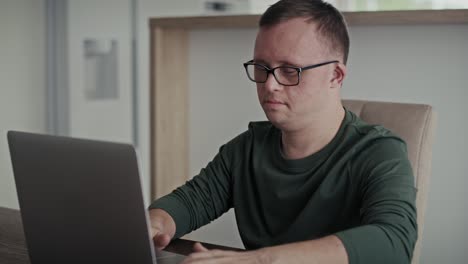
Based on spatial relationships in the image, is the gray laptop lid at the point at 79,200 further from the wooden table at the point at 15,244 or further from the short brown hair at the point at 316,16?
the short brown hair at the point at 316,16

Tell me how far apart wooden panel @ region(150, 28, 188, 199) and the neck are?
1801 millimetres

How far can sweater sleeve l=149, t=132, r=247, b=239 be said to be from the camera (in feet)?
5.39

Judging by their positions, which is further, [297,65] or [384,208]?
[297,65]

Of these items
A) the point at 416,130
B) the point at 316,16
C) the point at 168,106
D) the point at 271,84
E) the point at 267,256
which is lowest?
the point at 168,106

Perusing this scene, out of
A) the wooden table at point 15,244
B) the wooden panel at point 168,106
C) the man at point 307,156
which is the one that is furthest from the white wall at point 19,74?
the man at point 307,156

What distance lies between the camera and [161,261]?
4.41ft

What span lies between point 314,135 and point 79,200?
1.88 ft

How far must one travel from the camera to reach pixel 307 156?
1.57 metres

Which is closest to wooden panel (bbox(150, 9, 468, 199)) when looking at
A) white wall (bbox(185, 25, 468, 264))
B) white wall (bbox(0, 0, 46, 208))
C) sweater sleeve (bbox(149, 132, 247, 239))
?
white wall (bbox(185, 25, 468, 264))

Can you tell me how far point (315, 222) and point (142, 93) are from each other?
3.22 meters

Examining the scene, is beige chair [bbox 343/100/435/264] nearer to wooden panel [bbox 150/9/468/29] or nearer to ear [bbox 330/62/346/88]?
ear [bbox 330/62/346/88]

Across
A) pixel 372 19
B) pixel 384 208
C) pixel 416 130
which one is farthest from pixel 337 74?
pixel 372 19

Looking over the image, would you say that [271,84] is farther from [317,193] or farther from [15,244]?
[15,244]

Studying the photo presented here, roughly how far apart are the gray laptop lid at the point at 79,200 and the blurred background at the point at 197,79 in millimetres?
1820
